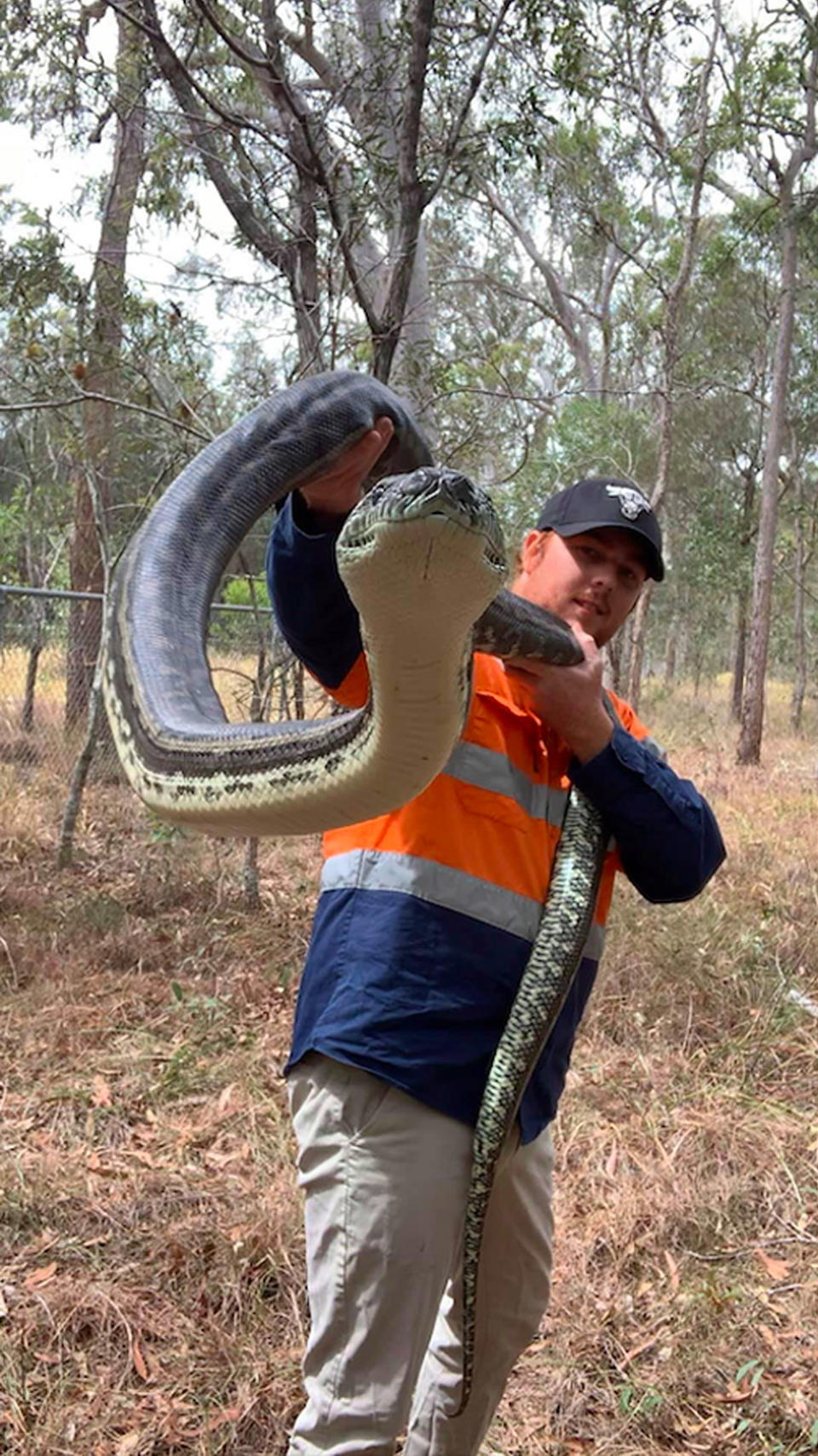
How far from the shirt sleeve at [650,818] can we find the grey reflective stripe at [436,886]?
0.89ft

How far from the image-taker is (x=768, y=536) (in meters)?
15.9

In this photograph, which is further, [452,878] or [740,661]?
[740,661]

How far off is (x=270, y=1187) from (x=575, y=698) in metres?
2.60

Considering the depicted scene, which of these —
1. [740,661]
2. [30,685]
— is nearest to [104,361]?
[30,685]

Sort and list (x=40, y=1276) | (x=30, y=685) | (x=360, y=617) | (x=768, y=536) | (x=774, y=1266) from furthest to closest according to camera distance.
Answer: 1. (x=768, y=536)
2. (x=30, y=685)
3. (x=774, y=1266)
4. (x=40, y=1276)
5. (x=360, y=617)

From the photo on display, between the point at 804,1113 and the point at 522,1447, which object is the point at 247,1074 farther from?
the point at 804,1113

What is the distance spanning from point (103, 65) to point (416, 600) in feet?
20.6

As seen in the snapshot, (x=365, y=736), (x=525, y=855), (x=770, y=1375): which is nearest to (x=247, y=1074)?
(x=770, y=1375)

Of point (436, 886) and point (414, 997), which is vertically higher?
point (436, 886)

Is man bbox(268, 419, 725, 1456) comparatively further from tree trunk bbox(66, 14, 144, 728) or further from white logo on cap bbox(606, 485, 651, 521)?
tree trunk bbox(66, 14, 144, 728)

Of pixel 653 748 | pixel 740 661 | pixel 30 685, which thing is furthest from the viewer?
pixel 740 661

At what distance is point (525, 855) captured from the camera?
218cm

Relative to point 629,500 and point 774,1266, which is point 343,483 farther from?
point 774,1266

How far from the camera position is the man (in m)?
1.95
